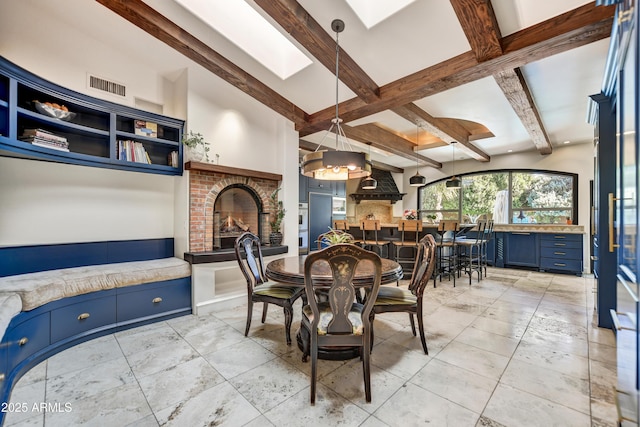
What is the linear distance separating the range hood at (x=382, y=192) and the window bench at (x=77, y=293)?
575 centimetres

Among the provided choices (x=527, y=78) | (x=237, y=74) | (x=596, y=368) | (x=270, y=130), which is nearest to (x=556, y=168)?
(x=527, y=78)

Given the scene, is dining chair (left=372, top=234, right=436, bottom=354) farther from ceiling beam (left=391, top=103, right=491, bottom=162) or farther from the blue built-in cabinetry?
the blue built-in cabinetry

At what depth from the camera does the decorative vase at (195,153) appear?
11.2 feet

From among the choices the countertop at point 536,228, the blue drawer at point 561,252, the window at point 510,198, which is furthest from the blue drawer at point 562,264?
the window at point 510,198

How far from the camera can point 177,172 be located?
3.43 m

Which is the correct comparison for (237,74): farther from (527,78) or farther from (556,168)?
(556,168)

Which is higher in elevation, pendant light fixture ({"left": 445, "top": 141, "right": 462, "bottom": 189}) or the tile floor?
pendant light fixture ({"left": 445, "top": 141, "right": 462, "bottom": 189})

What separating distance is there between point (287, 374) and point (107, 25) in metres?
3.87

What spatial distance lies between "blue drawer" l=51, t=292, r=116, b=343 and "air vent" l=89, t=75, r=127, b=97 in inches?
89.2

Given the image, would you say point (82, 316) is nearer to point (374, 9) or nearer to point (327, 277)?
point (327, 277)

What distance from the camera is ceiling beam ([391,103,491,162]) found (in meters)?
4.06

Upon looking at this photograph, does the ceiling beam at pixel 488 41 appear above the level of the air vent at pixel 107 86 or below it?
above

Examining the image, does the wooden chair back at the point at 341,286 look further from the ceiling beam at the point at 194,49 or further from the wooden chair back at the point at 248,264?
the ceiling beam at the point at 194,49

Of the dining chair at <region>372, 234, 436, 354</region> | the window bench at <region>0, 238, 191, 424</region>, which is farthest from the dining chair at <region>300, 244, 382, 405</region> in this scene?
the window bench at <region>0, 238, 191, 424</region>
